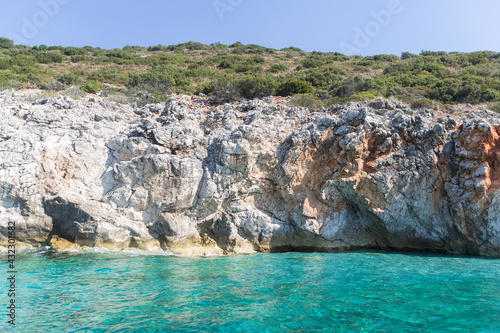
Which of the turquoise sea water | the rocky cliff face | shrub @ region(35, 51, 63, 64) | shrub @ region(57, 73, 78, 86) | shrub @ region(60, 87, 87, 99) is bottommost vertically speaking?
the turquoise sea water

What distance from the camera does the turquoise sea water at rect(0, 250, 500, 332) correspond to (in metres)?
5.91

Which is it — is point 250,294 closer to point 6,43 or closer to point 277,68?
point 277,68

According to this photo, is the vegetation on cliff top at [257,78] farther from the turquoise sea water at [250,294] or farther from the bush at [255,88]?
the turquoise sea water at [250,294]

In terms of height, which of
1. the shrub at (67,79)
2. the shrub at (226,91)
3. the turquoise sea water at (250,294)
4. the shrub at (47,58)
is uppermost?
the shrub at (47,58)

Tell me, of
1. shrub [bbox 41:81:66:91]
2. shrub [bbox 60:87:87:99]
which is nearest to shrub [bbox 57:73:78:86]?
shrub [bbox 41:81:66:91]

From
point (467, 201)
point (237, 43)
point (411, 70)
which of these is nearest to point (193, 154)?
point (467, 201)

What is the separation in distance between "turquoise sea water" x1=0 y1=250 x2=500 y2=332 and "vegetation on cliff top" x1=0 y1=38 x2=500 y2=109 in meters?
12.2

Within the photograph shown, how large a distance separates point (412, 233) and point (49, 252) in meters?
16.2

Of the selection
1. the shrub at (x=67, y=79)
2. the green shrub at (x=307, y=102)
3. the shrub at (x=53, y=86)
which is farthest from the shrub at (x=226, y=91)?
the shrub at (x=67, y=79)

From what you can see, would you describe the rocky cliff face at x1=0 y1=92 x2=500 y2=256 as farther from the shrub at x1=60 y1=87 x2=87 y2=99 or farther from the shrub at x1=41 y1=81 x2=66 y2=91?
the shrub at x1=41 y1=81 x2=66 y2=91

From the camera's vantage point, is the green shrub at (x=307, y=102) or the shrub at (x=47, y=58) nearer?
the green shrub at (x=307, y=102)

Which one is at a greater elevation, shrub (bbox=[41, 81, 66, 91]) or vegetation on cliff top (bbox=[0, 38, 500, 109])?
vegetation on cliff top (bbox=[0, 38, 500, 109])

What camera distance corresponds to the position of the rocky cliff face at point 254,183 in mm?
12898

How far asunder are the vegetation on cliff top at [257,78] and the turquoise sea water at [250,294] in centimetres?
1222
